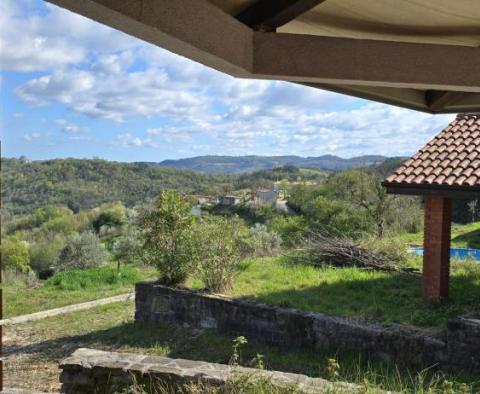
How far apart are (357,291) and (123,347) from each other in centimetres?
427

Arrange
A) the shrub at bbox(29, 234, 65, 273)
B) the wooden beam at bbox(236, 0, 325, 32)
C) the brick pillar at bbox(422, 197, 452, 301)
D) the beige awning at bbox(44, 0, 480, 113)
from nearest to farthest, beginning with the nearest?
the beige awning at bbox(44, 0, 480, 113), the wooden beam at bbox(236, 0, 325, 32), the brick pillar at bbox(422, 197, 452, 301), the shrub at bbox(29, 234, 65, 273)

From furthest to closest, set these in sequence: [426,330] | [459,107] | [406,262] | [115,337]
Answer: [406,262], [115,337], [426,330], [459,107]

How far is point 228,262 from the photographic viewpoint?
967cm

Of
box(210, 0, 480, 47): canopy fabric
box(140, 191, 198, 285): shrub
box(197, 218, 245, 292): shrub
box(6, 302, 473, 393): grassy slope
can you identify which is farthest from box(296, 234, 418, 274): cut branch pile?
box(210, 0, 480, 47): canopy fabric

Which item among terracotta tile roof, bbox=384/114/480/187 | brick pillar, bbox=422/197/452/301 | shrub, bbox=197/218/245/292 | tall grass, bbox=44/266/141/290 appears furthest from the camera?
tall grass, bbox=44/266/141/290

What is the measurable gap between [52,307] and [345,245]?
22.6 ft

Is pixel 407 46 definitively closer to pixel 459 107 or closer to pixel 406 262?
pixel 459 107

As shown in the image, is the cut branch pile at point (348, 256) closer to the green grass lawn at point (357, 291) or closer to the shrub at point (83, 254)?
the green grass lawn at point (357, 291)

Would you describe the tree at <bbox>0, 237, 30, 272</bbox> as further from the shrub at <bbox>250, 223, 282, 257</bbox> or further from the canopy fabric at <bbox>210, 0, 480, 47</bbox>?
the canopy fabric at <bbox>210, 0, 480, 47</bbox>

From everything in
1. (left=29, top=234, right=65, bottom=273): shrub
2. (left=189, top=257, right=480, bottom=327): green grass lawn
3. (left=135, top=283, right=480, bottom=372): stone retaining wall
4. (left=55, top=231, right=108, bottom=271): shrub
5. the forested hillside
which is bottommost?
(left=29, top=234, right=65, bottom=273): shrub

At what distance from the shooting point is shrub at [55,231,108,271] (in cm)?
2030

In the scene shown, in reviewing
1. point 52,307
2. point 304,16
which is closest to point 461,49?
point 304,16

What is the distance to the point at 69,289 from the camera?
44.8ft

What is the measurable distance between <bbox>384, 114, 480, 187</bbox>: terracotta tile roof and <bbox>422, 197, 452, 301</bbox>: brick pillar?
0.40 m
